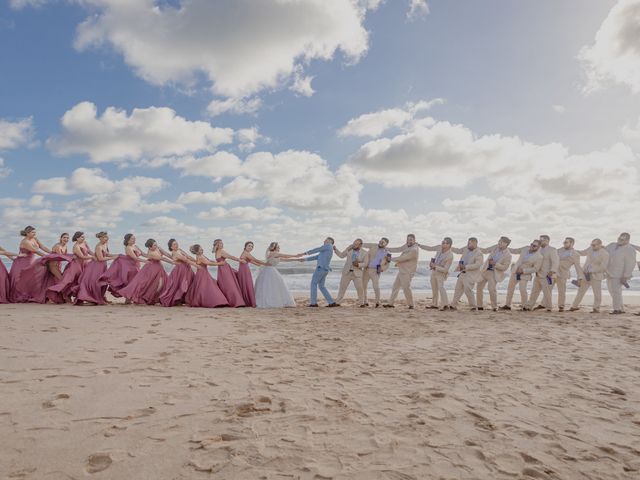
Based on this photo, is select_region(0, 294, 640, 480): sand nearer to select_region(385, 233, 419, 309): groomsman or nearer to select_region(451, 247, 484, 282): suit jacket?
select_region(451, 247, 484, 282): suit jacket

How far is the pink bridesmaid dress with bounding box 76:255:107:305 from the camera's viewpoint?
11078mm

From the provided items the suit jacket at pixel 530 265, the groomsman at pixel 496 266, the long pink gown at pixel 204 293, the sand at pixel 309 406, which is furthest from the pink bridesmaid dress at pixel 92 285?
the suit jacket at pixel 530 265

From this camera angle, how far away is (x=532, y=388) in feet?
14.6

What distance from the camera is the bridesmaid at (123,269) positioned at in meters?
11.4

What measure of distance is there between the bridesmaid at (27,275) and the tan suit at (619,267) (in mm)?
15819

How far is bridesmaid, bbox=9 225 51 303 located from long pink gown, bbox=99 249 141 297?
6.15ft

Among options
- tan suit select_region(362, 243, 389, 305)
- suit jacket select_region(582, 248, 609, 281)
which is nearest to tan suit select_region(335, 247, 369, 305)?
tan suit select_region(362, 243, 389, 305)

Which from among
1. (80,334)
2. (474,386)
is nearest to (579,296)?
(474,386)

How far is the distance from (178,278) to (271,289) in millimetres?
2635

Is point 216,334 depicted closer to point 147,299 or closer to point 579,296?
point 147,299

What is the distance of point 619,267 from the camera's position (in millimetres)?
11297

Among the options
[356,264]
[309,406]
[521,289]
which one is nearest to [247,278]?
[356,264]

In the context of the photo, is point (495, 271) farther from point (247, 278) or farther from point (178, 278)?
point (178, 278)

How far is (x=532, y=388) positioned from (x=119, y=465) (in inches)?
159
